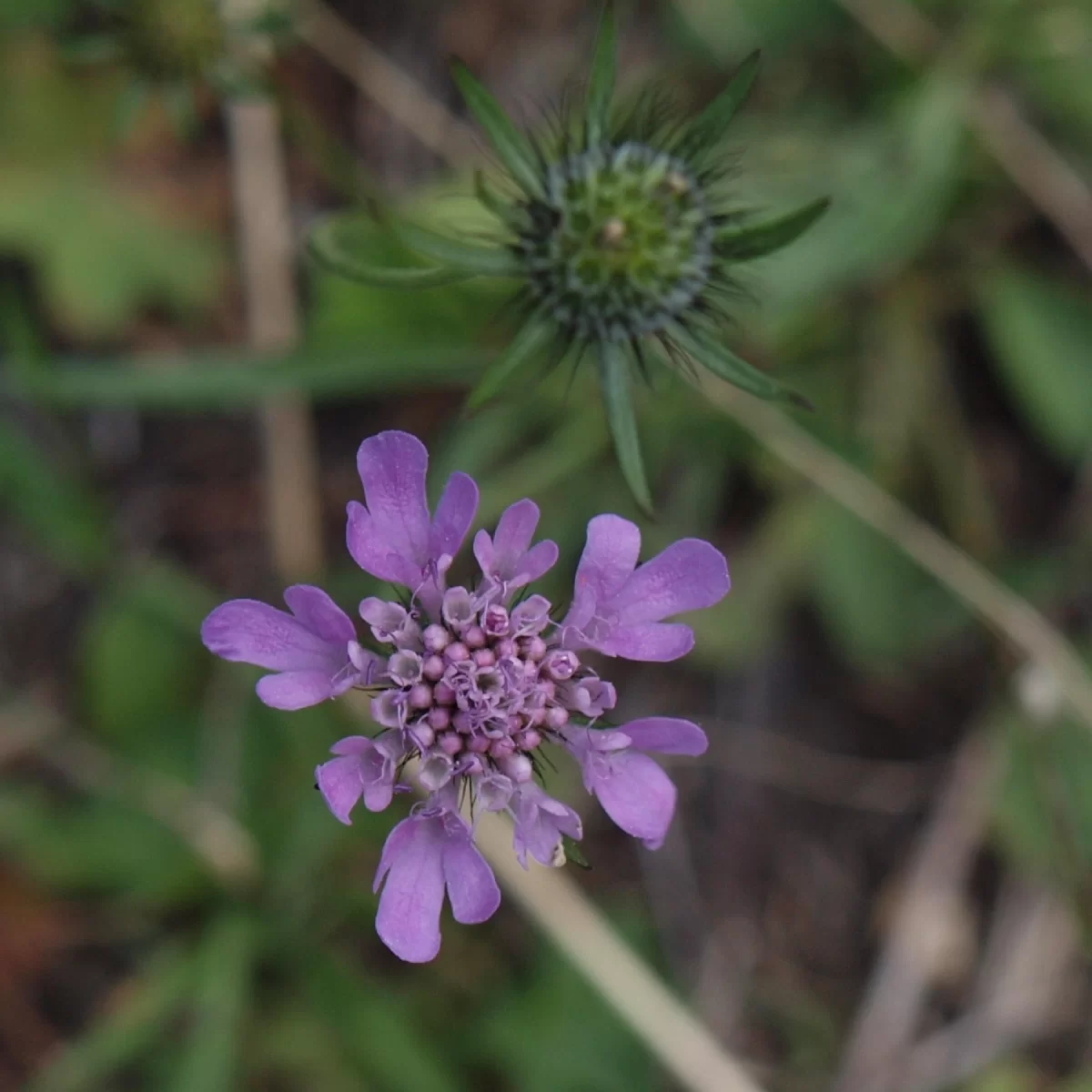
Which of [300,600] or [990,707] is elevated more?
[990,707]

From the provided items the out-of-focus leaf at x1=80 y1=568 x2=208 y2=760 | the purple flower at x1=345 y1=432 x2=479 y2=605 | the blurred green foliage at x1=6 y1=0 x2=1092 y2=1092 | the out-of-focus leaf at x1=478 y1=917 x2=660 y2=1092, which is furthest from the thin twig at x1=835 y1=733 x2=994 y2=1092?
the purple flower at x1=345 y1=432 x2=479 y2=605

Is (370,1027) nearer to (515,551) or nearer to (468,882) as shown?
(468,882)

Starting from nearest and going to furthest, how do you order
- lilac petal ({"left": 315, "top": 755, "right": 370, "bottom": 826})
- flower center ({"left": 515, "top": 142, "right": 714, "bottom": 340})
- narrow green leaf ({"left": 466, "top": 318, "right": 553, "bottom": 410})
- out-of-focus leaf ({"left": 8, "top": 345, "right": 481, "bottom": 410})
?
lilac petal ({"left": 315, "top": 755, "right": 370, "bottom": 826}), narrow green leaf ({"left": 466, "top": 318, "right": 553, "bottom": 410}), flower center ({"left": 515, "top": 142, "right": 714, "bottom": 340}), out-of-focus leaf ({"left": 8, "top": 345, "right": 481, "bottom": 410})

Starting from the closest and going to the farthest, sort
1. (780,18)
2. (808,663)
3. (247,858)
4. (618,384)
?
1. (618,384)
2. (247,858)
3. (780,18)
4. (808,663)

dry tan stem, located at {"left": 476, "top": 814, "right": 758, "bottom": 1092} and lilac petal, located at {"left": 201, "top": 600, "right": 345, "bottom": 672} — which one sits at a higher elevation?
lilac petal, located at {"left": 201, "top": 600, "right": 345, "bottom": 672}

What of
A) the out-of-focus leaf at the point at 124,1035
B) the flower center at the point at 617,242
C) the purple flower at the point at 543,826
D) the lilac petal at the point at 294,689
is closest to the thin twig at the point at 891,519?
the flower center at the point at 617,242

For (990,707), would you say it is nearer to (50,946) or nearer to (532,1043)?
(532,1043)

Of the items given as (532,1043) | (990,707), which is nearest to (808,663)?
(990,707)

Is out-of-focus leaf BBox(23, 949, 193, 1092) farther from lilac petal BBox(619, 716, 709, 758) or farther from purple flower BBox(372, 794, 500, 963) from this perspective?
lilac petal BBox(619, 716, 709, 758)
